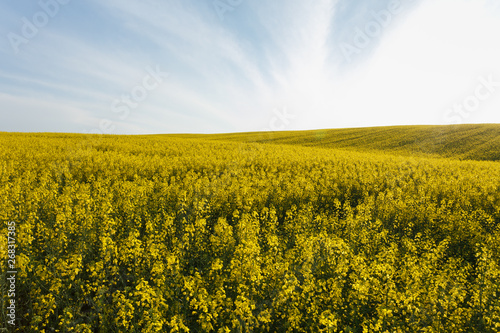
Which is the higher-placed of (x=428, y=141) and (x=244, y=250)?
(x=428, y=141)

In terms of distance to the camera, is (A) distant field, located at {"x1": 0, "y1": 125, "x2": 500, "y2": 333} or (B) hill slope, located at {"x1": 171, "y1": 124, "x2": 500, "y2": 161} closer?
(A) distant field, located at {"x1": 0, "y1": 125, "x2": 500, "y2": 333}

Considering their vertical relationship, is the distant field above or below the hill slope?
below

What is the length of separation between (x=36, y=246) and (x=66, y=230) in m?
1.08

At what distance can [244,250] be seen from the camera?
4871 millimetres

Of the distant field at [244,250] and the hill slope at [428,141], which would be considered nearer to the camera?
the distant field at [244,250]

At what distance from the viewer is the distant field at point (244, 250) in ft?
14.5

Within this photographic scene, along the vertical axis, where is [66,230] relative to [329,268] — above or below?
above

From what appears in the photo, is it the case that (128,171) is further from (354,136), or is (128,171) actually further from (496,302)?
(354,136)

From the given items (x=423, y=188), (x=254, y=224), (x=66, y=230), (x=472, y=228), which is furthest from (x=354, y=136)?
(x=66, y=230)

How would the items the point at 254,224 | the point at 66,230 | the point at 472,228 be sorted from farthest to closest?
the point at 472,228 < the point at 254,224 < the point at 66,230

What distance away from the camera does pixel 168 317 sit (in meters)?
4.58

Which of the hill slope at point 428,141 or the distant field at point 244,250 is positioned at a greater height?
the hill slope at point 428,141

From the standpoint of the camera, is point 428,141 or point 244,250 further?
point 428,141

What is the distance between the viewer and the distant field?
4422mm
